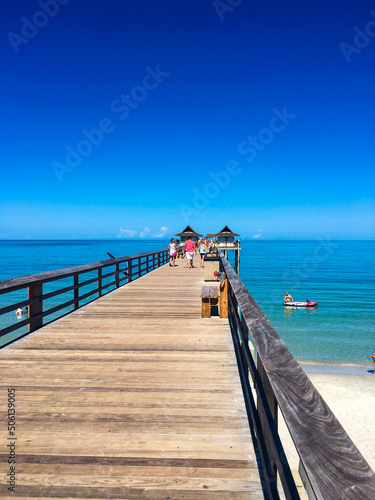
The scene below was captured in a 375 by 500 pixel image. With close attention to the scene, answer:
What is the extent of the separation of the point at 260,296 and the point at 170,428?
35.7 metres

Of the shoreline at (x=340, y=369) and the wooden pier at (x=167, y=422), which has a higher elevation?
the wooden pier at (x=167, y=422)

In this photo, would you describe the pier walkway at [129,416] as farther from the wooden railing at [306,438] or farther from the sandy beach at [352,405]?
the sandy beach at [352,405]

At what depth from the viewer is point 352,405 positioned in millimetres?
12773

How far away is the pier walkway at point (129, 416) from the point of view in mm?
2201

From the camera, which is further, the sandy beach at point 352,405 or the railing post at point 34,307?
the sandy beach at point 352,405

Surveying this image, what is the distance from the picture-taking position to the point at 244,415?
3016mm

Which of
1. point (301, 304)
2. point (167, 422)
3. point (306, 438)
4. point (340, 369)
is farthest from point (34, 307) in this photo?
point (301, 304)

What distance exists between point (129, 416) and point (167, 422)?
376 mm

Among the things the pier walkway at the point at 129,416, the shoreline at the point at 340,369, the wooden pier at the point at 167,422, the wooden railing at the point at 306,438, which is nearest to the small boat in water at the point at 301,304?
the shoreline at the point at 340,369

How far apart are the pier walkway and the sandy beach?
23.4 feet

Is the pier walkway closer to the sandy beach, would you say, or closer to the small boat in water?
the sandy beach

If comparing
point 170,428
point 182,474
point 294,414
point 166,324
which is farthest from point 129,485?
point 166,324

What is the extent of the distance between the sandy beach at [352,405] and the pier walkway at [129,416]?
7.13 m

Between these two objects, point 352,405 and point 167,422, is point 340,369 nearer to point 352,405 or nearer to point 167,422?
point 352,405
